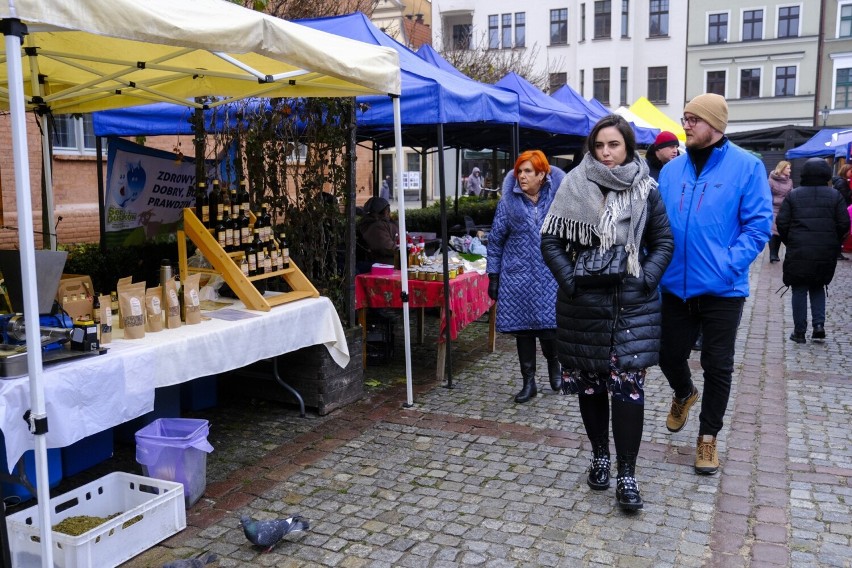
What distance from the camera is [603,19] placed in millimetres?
40719

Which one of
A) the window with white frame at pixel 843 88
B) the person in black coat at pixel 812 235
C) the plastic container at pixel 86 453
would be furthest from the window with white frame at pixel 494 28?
the plastic container at pixel 86 453

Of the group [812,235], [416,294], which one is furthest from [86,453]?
[812,235]

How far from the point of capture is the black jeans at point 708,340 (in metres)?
3.98

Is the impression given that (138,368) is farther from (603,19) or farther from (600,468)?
(603,19)

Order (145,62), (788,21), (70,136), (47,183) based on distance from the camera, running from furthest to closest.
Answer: (788,21) → (70,136) → (47,183) → (145,62)

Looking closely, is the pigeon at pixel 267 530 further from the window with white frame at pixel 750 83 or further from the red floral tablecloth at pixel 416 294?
the window with white frame at pixel 750 83

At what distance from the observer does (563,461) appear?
4.45m

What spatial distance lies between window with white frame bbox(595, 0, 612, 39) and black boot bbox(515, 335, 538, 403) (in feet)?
127

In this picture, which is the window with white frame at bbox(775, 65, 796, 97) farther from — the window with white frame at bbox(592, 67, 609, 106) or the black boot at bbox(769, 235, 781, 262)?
the black boot at bbox(769, 235, 781, 262)

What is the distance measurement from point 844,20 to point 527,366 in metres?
41.3

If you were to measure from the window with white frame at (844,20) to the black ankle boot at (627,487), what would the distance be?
139 feet

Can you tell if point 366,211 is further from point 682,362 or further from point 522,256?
point 682,362

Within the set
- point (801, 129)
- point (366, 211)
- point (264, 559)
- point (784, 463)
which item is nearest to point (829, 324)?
point (784, 463)

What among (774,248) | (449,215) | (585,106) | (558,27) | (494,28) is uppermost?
(494,28)
